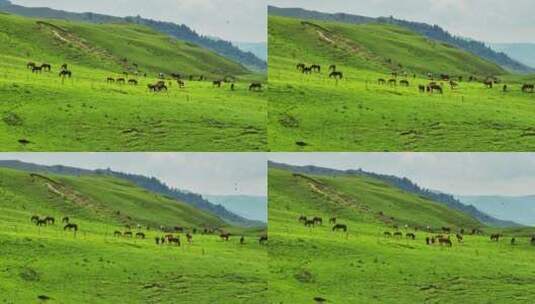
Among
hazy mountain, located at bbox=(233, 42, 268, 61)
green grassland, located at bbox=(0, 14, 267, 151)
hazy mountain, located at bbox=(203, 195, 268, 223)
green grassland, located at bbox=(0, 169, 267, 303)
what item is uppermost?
hazy mountain, located at bbox=(233, 42, 268, 61)

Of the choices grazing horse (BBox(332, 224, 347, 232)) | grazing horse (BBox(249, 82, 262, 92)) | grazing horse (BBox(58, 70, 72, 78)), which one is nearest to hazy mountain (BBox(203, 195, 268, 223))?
grazing horse (BBox(332, 224, 347, 232))

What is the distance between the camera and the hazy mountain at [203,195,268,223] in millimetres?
30984

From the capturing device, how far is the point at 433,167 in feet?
104

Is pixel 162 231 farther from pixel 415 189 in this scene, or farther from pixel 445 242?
pixel 445 242

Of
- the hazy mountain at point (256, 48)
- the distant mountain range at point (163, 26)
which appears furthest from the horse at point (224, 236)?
the hazy mountain at point (256, 48)

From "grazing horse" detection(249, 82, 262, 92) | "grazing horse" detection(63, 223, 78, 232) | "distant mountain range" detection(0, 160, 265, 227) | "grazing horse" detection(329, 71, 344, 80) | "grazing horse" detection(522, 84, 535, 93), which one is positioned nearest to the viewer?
"distant mountain range" detection(0, 160, 265, 227)

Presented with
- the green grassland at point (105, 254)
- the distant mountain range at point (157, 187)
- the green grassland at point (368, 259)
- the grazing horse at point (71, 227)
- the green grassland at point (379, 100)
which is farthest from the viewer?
the grazing horse at point (71, 227)

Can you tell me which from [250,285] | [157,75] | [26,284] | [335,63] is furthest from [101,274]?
[335,63]

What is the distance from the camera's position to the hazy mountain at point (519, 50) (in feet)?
103

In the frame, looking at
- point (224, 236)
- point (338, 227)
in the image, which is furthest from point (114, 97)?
point (338, 227)

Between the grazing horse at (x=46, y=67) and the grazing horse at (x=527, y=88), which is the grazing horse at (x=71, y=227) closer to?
the grazing horse at (x=46, y=67)

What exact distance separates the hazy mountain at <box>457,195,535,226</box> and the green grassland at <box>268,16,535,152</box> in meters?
1.72

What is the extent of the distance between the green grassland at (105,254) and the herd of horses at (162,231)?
0.12 metres

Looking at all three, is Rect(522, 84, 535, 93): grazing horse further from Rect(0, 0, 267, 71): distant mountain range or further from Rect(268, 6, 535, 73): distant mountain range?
Rect(0, 0, 267, 71): distant mountain range
